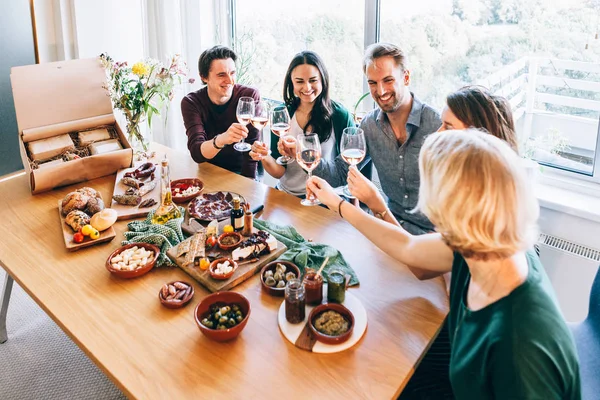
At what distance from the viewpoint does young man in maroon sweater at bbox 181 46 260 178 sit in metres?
2.44

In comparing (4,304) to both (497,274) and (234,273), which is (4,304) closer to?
(234,273)

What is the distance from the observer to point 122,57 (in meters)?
3.46

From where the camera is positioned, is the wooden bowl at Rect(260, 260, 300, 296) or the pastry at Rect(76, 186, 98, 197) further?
the pastry at Rect(76, 186, 98, 197)

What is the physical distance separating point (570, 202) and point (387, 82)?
0.97 meters

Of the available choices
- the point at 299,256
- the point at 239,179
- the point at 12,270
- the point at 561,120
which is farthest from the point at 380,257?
the point at 561,120

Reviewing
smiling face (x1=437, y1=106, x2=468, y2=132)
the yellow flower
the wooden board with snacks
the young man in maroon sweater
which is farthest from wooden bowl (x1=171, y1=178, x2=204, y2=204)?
smiling face (x1=437, y1=106, x2=468, y2=132)

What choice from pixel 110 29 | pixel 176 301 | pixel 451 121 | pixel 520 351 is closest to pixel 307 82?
pixel 451 121

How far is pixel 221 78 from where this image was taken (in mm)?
2463

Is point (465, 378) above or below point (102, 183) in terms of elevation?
below

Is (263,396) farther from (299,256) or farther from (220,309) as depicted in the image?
(299,256)

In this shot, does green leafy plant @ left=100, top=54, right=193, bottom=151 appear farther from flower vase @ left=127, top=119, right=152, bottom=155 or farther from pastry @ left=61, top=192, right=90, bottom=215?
pastry @ left=61, top=192, right=90, bottom=215

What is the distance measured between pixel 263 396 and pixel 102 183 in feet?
4.47

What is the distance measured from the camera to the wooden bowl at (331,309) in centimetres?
120

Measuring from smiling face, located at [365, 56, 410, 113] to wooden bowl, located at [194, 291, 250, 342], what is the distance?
111 centimetres
